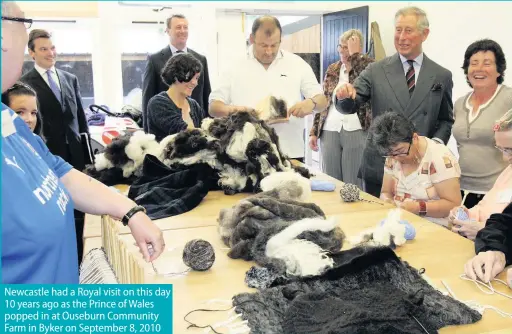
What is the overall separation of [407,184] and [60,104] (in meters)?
2.34

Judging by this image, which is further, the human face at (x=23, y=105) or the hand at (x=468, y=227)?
the human face at (x=23, y=105)

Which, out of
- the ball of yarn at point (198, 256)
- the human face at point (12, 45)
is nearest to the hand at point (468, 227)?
the ball of yarn at point (198, 256)

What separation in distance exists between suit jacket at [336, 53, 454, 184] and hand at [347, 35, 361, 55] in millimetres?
954

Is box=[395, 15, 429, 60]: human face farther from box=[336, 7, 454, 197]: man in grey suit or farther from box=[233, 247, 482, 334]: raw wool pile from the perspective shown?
box=[233, 247, 482, 334]: raw wool pile

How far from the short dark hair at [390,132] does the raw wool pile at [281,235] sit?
0.72 m

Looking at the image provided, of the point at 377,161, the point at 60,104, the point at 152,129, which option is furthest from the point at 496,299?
the point at 60,104

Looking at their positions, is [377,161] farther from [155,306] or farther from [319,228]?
[155,306]

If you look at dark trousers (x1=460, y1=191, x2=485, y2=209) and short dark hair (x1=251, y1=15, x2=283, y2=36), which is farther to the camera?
short dark hair (x1=251, y1=15, x2=283, y2=36)

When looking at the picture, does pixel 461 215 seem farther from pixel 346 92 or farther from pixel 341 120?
pixel 341 120

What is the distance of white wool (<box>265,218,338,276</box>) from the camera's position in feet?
4.26

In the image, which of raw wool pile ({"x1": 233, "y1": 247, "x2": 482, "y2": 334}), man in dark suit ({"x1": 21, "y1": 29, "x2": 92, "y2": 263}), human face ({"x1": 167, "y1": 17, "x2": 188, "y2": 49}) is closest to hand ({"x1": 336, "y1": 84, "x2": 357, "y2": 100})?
human face ({"x1": 167, "y1": 17, "x2": 188, "y2": 49})

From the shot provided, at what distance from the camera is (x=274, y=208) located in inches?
61.5

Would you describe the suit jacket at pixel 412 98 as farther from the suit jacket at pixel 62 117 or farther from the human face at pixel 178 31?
the suit jacket at pixel 62 117
